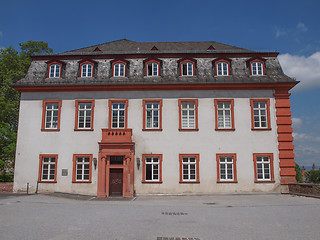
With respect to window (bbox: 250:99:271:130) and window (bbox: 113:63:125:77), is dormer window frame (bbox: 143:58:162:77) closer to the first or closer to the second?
window (bbox: 113:63:125:77)

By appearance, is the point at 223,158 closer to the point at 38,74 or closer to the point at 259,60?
the point at 259,60

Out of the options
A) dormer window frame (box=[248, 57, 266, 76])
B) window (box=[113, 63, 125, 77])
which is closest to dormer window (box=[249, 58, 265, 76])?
dormer window frame (box=[248, 57, 266, 76])

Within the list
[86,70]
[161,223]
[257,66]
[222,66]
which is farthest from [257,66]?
[161,223]

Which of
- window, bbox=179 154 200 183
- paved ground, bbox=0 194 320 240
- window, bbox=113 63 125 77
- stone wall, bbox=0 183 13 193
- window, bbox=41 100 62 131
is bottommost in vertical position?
paved ground, bbox=0 194 320 240

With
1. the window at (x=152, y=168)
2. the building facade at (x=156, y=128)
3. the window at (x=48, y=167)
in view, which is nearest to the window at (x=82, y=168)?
the building facade at (x=156, y=128)

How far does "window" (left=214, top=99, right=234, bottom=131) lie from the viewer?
72.8 ft

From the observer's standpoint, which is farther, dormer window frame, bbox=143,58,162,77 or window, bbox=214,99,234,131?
dormer window frame, bbox=143,58,162,77

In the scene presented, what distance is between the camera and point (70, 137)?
2205cm

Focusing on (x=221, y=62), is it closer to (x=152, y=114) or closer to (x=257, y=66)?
(x=257, y=66)

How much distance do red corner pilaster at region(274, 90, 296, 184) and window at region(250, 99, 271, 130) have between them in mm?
752

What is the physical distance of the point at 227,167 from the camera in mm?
21672

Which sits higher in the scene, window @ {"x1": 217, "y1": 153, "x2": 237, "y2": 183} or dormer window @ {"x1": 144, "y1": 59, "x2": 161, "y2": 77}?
dormer window @ {"x1": 144, "y1": 59, "x2": 161, "y2": 77}

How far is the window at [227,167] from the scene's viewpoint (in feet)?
70.4

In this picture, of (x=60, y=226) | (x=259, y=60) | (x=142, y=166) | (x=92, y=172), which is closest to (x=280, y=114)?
(x=259, y=60)
